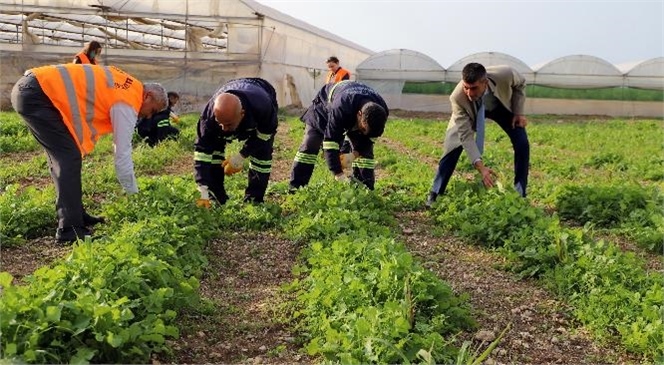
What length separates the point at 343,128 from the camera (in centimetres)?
601

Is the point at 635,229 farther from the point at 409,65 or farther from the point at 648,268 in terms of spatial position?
the point at 409,65

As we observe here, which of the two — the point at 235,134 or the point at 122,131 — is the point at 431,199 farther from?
the point at 122,131

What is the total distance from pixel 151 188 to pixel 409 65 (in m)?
18.9

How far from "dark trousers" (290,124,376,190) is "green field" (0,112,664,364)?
0.90 feet

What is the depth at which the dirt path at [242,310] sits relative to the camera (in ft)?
10.9

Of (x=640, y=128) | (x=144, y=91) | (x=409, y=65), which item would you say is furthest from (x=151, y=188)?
(x=409, y=65)

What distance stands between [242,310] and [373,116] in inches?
86.8

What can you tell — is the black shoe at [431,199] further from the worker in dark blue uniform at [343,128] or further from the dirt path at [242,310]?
the dirt path at [242,310]

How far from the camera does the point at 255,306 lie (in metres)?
4.00

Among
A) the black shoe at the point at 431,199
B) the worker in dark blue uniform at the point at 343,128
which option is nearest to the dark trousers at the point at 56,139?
the worker in dark blue uniform at the point at 343,128

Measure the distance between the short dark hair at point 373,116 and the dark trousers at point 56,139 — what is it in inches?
89.0

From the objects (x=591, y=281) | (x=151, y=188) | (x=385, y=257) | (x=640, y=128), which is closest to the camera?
(x=385, y=257)

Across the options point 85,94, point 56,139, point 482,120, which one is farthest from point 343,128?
point 56,139

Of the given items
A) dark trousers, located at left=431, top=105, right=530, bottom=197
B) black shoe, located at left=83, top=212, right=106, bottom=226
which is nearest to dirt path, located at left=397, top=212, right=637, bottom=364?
dark trousers, located at left=431, top=105, right=530, bottom=197
